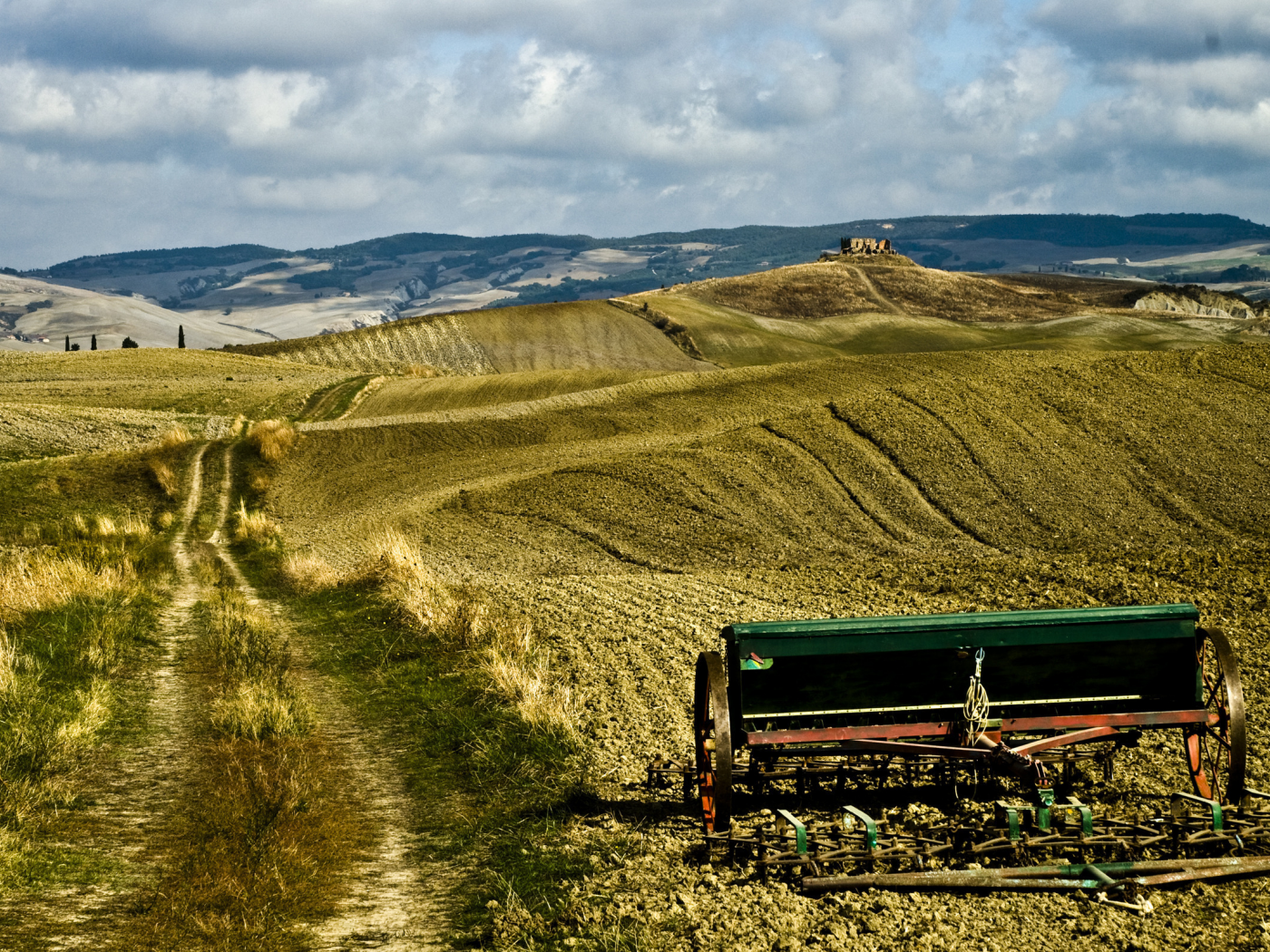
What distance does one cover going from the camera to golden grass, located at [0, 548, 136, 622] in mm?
15484

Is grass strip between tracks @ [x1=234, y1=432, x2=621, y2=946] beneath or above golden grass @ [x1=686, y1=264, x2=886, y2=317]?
beneath

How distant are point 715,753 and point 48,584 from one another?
12.7 metres

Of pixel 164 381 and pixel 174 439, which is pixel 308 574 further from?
pixel 164 381

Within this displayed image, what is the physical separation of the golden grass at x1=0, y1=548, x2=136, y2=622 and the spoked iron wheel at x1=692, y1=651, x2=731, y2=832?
10.9 meters

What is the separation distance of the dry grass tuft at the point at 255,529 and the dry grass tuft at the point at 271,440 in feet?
31.8

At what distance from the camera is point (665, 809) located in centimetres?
852

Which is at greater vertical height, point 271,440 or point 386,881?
point 271,440

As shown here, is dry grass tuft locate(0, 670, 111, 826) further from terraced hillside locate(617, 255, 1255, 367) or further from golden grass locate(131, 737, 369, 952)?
terraced hillside locate(617, 255, 1255, 367)

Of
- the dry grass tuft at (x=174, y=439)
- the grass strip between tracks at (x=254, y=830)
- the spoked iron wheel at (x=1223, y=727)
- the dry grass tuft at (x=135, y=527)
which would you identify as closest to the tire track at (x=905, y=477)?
the spoked iron wheel at (x=1223, y=727)

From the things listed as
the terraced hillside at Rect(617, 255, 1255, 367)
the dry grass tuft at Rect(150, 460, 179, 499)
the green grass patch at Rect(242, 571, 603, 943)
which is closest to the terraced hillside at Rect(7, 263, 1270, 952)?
the green grass patch at Rect(242, 571, 603, 943)

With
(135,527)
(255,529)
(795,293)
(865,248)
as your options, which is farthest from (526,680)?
(865,248)

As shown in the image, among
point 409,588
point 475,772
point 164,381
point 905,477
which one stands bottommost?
point 475,772

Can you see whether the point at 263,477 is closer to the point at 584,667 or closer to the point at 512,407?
the point at 512,407

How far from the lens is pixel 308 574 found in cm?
2147
